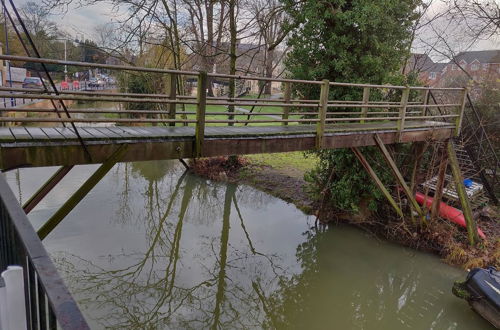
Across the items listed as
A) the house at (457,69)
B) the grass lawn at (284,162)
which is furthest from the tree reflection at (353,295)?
the grass lawn at (284,162)

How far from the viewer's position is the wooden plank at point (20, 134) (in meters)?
3.50

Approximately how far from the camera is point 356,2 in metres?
8.27

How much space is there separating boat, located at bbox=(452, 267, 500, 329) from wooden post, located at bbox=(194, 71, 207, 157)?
506 cm

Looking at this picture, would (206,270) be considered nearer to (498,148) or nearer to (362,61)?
(362,61)

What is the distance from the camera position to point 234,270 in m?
7.45

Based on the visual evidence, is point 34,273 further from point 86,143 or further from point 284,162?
point 284,162

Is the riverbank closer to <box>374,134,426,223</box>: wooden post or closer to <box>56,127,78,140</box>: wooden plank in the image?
<box>374,134,426,223</box>: wooden post

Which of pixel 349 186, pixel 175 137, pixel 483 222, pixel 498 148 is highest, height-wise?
pixel 175 137

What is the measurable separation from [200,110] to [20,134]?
1.91 m

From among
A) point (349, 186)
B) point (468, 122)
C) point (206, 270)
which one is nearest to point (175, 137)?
point (206, 270)

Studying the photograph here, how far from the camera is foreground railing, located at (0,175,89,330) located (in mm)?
1015

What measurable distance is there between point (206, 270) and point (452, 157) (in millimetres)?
6332

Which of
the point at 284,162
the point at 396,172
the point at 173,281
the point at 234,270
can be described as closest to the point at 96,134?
the point at 173,281

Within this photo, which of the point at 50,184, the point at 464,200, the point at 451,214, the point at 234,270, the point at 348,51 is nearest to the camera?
the point at 50,184
